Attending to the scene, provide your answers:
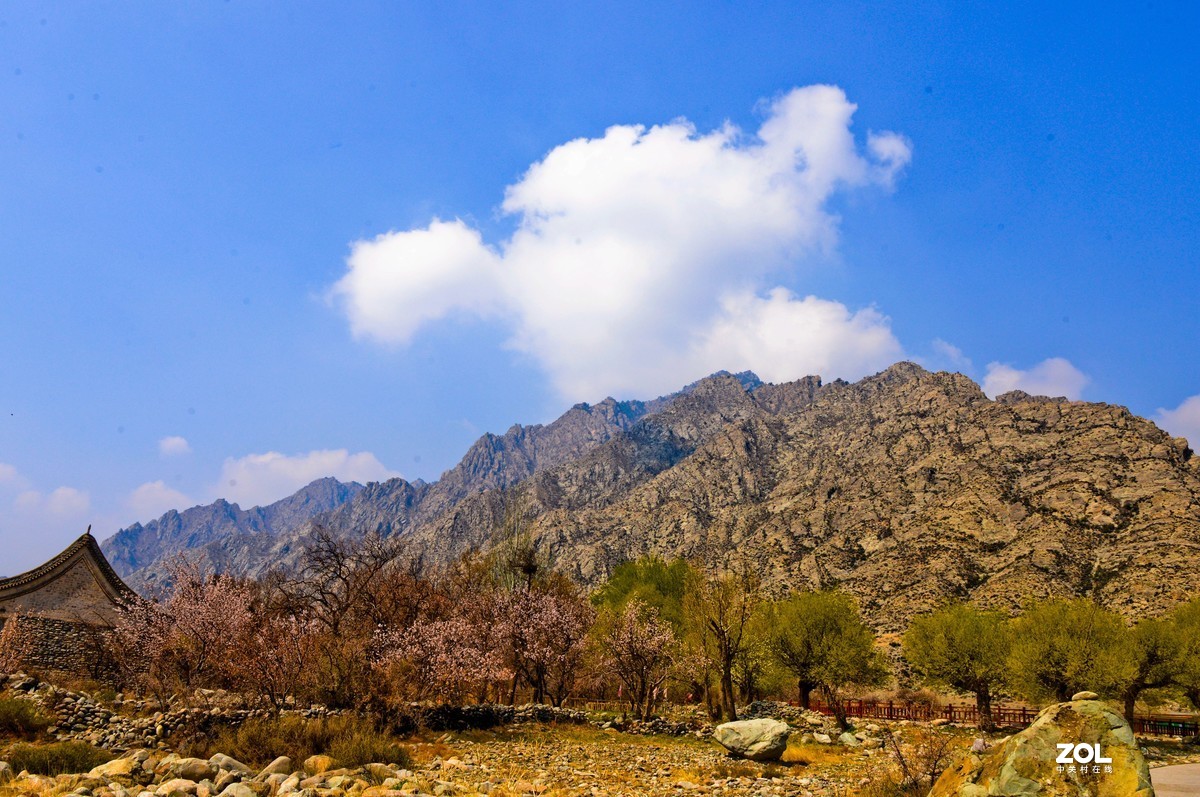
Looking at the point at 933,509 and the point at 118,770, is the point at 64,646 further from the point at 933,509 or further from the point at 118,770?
the point at 933,509

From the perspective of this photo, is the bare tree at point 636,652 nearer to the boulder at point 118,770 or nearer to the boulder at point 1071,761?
the boulder at point 118,770

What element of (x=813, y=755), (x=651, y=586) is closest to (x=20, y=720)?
(x=813, y=755)

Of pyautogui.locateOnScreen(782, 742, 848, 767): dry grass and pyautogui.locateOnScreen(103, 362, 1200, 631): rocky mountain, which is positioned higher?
pyautogui.locateOnScreen(103, 362, 1200, 631): rocky mountain

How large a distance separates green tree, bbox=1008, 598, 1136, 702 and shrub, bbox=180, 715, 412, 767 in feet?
124

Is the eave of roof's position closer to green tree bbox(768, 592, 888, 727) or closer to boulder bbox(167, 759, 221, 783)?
boulder bbox(167, 759, 221, 783)

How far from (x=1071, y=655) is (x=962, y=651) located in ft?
26.5

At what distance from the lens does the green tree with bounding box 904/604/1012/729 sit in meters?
43.6

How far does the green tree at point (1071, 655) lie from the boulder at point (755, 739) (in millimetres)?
25620

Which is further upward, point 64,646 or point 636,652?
point 64,646

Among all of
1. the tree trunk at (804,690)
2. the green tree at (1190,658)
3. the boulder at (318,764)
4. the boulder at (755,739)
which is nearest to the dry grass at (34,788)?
the boulder at (318,764)

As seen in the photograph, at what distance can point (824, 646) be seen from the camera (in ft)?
147

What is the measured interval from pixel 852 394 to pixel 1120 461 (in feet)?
338

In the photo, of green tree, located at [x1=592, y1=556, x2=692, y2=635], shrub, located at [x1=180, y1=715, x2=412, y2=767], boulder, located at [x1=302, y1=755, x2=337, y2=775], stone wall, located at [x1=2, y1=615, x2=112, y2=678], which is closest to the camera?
boulder, located at [x1=302, y1=755, x2=337, y2=775]

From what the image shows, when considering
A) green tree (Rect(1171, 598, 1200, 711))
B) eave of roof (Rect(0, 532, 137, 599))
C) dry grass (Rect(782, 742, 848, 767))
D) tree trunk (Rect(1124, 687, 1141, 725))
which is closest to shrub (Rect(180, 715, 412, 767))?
dry grass (Rect(782, 742, 848, 767))
